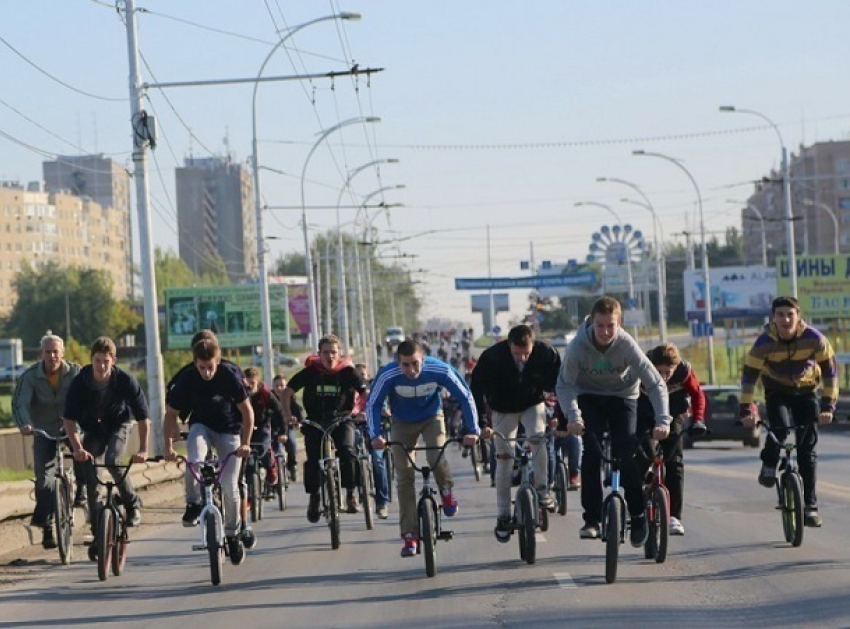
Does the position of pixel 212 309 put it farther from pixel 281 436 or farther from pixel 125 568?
pixel 125 568

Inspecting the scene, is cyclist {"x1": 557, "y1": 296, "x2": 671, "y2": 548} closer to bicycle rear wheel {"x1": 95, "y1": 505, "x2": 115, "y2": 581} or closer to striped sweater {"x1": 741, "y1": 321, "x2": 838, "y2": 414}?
striped sweater {"x1": 741, "y1": 321, "x2": 838, "y2": 414}

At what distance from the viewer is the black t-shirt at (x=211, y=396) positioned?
1341cm

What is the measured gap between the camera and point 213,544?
12.7 meters

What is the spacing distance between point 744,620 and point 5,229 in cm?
18997

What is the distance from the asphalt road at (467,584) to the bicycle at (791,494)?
161 millimetres

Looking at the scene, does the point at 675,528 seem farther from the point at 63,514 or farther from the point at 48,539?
the point at 48,539

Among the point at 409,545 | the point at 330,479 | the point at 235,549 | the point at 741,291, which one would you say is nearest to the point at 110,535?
the point at 235,549

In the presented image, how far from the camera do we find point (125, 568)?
48.0ft

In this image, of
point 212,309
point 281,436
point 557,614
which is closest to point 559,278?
point 212,309

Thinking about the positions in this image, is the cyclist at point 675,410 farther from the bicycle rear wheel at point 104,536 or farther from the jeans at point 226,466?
the bicycle rear wheel at point 104,536

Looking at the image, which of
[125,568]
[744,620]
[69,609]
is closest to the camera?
[744,620]

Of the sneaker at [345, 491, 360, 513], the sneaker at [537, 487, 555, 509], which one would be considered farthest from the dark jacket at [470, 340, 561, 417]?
the sneaker at [345, 491, 360, 513]

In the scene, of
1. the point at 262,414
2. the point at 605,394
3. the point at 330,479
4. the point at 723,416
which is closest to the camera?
the point at 605,394

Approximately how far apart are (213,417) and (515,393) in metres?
2.36
